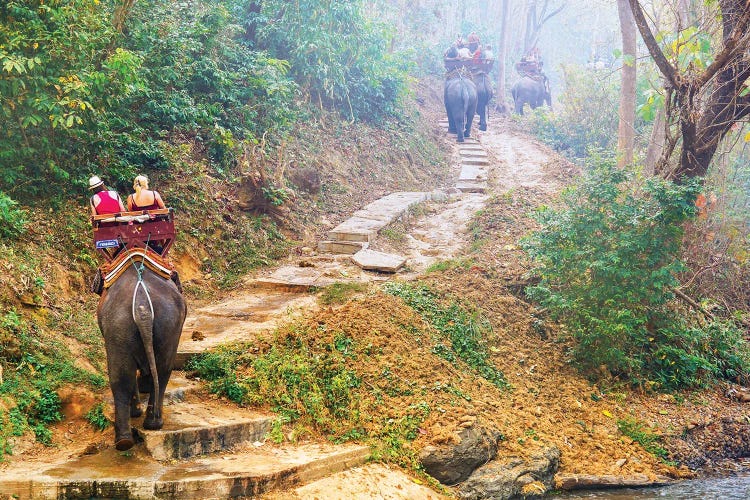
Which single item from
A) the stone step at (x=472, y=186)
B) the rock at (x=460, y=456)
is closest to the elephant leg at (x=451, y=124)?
the stone step at (x=472, y=186)

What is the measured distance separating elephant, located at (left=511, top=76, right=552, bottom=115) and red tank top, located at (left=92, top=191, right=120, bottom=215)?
23668 mm

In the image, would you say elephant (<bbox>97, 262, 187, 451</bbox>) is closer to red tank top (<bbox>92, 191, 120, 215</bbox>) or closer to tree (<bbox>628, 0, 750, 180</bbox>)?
red tank top (<bbox>92, 191, 120, 215</bbox>)

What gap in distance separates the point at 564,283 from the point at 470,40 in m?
17.6

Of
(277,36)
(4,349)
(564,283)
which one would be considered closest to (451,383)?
(564,283)

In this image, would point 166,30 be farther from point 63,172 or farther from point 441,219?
point 441,219

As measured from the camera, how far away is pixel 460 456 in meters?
6.45

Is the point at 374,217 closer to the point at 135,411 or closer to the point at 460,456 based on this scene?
the point at 460,456


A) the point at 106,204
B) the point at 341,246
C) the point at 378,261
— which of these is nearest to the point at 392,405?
the point at 106,204

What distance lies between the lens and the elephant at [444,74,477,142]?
2045 cm

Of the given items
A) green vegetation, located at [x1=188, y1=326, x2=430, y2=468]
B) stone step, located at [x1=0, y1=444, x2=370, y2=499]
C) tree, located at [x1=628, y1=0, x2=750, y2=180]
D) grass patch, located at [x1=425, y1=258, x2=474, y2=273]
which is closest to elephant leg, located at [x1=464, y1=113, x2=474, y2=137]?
grass patch, located at [x1=425, y1=258, x2=474, y2=273]

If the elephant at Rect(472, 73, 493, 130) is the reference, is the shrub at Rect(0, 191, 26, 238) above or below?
below

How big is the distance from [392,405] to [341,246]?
4321mm

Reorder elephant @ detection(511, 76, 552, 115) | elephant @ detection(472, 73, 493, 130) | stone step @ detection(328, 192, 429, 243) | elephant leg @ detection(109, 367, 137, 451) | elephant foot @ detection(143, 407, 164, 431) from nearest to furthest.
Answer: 1. elephant leg @ detection(109, 367, 137, 451)
2. elephant foot @ detection(143, 407, 164, 431)
3. stone step @ detection(328, 192, 429, 243)
4. elephant @ detection(472, 73, 493, 130)
5. elephant @ detection(511, 76, 552, 115)

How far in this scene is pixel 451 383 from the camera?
7492mm
